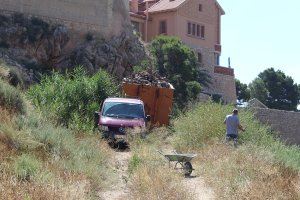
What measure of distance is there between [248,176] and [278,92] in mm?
59466

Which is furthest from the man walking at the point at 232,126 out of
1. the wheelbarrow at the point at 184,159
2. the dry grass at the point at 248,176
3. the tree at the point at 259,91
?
the tree at the point at 259,91

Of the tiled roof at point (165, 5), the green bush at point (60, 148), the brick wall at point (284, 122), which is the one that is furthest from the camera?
the tiled roof at point (165, 5)

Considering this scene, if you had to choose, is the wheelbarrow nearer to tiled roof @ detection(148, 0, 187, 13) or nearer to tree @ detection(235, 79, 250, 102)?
tiled roof @ detection(148, 0, 187, 13)

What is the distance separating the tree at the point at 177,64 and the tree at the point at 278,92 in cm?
2622

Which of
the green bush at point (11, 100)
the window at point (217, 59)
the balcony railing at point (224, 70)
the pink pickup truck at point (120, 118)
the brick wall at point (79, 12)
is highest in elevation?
the brick wall at point (79, 12)

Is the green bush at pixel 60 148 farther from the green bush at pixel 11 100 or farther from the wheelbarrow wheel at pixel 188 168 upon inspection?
the wheelbarrow wheel at pixel 188 168

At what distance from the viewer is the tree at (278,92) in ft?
225

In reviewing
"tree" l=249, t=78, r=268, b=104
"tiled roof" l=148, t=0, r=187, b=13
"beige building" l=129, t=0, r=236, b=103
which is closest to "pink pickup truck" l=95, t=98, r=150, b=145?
"beige building" l=129, t=0, r=236, b=103

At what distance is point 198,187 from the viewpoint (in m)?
12.8

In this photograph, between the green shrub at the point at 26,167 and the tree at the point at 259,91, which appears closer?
the green shrub at the point at 26,167

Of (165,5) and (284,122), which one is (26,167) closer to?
(284,122)

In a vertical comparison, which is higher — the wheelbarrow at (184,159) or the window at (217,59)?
the window at (217,59)

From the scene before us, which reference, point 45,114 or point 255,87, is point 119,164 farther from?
point 255,87

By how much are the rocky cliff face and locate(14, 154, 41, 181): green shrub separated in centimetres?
2195
